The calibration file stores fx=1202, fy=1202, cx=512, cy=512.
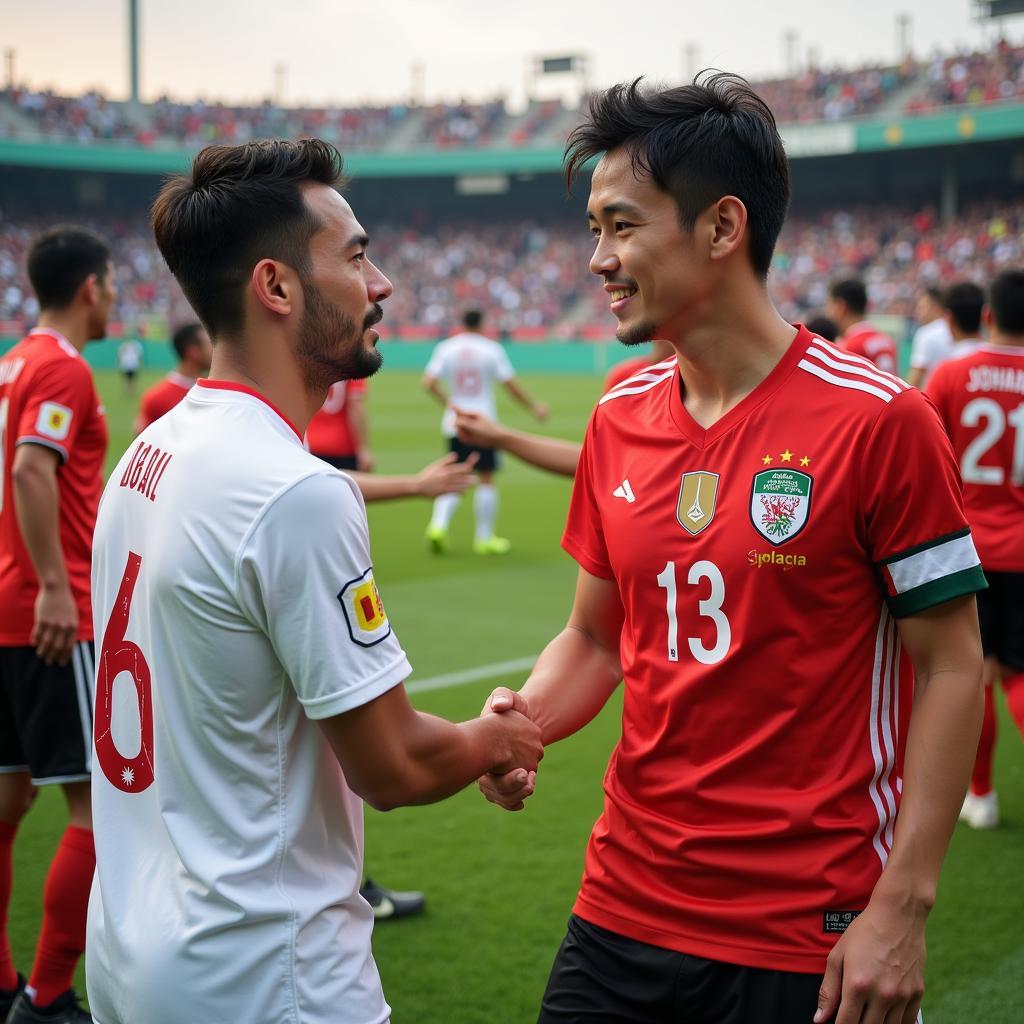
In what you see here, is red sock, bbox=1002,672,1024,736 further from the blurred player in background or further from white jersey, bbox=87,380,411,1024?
the blurred player in background

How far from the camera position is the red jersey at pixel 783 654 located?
2076 mm

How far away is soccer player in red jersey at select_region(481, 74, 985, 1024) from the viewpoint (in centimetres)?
202

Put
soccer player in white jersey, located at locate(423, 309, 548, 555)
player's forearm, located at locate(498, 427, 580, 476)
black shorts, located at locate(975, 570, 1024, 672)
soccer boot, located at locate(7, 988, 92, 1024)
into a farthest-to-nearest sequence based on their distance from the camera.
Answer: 1. soccer player in white jersey, located at locate(423, 309, 548, 555)
2. black shorts, located at locate(975, 570, 1024, 672)
3. player's forearm, located at locate(498, 427, 580, 476)
4. soccer boot, located at locate(7, 988, 92, 1024)

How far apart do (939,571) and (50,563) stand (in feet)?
10.1

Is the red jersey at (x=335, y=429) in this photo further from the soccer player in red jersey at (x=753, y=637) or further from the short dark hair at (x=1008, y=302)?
the soccer player in red jersey at (x=753, y=637)

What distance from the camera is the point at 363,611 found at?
6.20ft

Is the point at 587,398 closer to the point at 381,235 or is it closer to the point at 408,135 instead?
the point at 381,235

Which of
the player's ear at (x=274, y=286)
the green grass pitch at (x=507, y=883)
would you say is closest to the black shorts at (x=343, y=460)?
the green grass pitch at (x=507, y=883)

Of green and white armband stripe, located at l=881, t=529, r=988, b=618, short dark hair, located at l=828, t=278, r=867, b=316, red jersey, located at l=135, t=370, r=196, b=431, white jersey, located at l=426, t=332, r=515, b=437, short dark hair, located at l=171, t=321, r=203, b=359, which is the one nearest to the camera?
green and white armband stripe, located at l=881, t=529, r=988, b=618

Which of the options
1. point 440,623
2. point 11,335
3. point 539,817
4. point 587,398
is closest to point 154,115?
point 11,335

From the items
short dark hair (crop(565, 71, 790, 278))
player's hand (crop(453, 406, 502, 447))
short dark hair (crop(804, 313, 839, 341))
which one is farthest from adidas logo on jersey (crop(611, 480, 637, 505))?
short dark hair (crop(804, 313, 839, 341))

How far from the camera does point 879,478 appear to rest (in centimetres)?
206

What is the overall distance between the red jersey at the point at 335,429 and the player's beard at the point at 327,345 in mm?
6987

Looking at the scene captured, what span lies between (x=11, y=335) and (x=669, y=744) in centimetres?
3911
